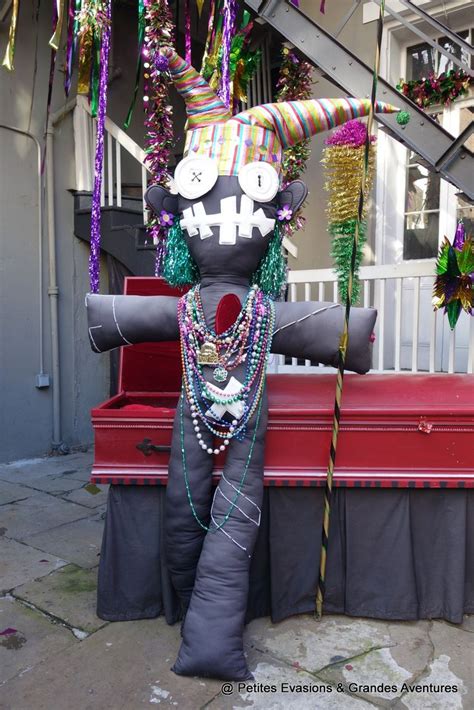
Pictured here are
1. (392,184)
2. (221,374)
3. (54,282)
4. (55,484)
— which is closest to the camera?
(221,374)

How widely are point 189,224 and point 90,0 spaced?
2781mm

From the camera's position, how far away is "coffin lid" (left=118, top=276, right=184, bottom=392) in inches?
134

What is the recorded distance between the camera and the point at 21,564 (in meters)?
3.32

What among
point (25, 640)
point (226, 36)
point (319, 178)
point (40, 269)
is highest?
point (226, 36)

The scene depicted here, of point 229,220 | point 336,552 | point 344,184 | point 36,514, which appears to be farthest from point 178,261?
point 36,514

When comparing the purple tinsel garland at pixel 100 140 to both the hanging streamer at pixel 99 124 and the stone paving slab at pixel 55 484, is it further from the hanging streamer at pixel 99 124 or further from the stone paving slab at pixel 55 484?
the stone paving slab at pixel 55 484

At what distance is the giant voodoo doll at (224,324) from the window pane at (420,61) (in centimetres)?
347

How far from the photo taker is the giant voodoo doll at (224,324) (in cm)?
238

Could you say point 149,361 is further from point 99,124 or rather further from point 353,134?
point 353,134

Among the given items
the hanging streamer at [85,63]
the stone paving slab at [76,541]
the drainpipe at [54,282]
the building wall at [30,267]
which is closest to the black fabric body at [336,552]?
the stone paving slab at [76,541]

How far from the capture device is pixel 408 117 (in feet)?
11.2

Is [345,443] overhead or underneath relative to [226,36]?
underneath

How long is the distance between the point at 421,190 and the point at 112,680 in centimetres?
488

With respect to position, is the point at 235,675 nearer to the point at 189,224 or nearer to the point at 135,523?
the point at 135,523
